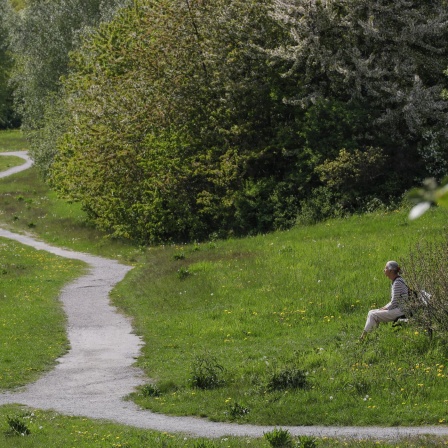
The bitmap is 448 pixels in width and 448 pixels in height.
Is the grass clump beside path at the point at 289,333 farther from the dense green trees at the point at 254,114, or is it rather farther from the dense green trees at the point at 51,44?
the dense green trees at the point at 51,44

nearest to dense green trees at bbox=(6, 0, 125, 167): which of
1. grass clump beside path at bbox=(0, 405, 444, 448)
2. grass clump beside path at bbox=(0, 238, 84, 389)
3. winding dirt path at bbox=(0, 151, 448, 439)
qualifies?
grass clump beside path at bbox=(0, 238, 84, 389)

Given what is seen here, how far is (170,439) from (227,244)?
73.4ft

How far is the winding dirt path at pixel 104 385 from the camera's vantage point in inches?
527

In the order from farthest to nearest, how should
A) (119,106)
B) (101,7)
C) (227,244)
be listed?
(101,7) < (119,106) < (227,244)

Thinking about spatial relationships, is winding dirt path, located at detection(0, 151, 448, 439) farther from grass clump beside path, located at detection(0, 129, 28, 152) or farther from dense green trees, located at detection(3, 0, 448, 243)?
grass clump beside path, located at detection(0, 129, 28, 152)

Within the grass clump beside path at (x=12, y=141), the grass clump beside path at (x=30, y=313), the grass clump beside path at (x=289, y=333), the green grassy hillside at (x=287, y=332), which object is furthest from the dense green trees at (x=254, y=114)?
the grass clump beside path at (x=12, y=141)

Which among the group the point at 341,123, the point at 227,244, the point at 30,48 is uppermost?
the point at 30,48

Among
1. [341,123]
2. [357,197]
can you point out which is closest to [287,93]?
[341,123]

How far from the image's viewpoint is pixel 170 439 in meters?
12.8

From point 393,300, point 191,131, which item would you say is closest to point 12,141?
point 191,131

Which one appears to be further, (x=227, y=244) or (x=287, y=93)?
(x=287, y=93)

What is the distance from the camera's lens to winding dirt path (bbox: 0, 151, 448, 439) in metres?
13.4

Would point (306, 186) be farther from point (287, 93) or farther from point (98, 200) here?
point (98, 200)

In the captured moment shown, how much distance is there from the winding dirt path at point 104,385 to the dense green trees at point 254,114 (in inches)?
450
